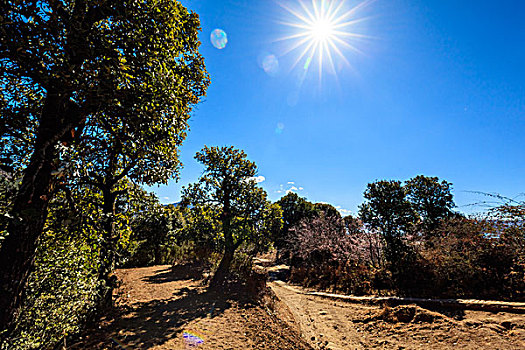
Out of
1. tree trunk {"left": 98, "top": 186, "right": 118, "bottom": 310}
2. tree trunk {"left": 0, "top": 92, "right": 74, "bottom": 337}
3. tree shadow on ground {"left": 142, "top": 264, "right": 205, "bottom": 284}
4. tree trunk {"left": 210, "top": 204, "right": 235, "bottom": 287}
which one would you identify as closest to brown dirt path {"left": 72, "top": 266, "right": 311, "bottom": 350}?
tree trunk {"left": 98, "top": 186, "right": 118, "bottom": 310}

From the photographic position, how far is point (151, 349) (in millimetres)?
4773

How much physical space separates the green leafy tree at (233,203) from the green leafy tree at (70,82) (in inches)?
353

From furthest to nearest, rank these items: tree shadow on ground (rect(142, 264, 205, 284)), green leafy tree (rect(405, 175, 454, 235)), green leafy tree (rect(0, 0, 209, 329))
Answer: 1. green leafy tree (rect(405, 175, 454, 235))
2. tree shadow on ground (rect(142, 264, 205, 284))
3. green leafy tree (rect(0, 0, 209, 329))

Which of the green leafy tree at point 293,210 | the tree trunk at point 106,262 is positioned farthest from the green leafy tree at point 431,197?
the tree trunk at point 106,262

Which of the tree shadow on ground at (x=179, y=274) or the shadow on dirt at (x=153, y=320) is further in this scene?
the tree shadow on ground at (x=179, y=274)

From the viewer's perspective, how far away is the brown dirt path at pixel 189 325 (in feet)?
16.7

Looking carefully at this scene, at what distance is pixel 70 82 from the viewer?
7.37 feet

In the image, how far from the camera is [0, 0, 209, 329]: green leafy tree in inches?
83.4

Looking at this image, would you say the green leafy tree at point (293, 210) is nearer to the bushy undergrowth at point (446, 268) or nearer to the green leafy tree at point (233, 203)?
the bushy undergrowth at point (446, 268)

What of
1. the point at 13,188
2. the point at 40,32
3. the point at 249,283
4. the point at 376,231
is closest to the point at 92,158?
the point at 13,188

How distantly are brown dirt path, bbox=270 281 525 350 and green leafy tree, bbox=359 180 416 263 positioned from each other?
4.93 m

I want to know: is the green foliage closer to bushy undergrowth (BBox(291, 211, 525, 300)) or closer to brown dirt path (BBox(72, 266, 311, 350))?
brown dirt path (BBox(72, 266, 311, 350))

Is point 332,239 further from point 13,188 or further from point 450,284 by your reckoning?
point 13,188

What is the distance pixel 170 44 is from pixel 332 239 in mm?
18572
